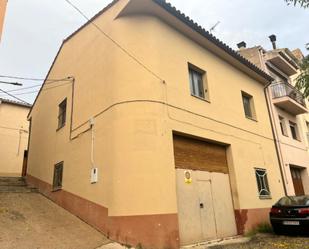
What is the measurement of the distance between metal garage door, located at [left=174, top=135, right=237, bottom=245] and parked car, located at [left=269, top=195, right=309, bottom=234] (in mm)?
1578

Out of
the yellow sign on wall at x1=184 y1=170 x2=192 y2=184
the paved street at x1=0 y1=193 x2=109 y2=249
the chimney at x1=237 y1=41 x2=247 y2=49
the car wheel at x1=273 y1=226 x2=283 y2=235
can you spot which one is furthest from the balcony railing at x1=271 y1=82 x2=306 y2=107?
the paved street at x1=0 y1=193 x2=109 y2=249

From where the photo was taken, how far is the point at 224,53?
1227 centimetres

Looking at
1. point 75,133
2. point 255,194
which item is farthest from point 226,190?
point 75,133

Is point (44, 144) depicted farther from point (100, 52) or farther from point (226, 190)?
point (226, 190)

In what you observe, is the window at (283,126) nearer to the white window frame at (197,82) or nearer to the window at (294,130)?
the window at (294,130)

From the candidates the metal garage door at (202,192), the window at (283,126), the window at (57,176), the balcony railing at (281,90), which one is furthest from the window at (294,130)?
the window at (57,176)

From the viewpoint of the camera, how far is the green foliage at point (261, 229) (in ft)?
34.9

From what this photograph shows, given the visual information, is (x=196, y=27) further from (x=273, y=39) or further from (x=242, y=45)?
(x=273, y=39)

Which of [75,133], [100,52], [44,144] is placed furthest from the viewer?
[44,144]

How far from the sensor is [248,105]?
1405 cm

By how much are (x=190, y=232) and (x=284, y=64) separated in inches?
568

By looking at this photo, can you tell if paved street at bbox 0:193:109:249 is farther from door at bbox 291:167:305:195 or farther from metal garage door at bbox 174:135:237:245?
door at bbox 291:167:305:195

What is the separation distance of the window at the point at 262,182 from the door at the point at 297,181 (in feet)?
13.6

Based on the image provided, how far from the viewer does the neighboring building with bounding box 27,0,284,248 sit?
7.76 metres
